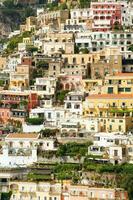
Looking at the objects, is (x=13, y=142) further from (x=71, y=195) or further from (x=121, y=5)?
(x=121, y=5)

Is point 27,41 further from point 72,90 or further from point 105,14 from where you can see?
point 72,90

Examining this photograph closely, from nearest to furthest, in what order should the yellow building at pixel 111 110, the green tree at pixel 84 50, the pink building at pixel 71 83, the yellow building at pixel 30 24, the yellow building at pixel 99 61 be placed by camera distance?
1. the yellow building at pixel 111 110
2. the pink building at pixel 71 83
3. the yellow building at pixel 99 61
4. the green tree at pixel 84 50
5. the yellow building at pixel 30 24

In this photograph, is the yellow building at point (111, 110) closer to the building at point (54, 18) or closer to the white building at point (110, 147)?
the white building at point (110, 147)

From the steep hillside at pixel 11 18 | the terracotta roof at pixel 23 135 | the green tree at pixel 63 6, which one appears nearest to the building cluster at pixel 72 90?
the terracotta roof at pixel 23 135

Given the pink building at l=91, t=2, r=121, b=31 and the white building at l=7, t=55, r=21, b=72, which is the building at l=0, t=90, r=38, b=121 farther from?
the pink building at l=91, t=2, r=121, b=31

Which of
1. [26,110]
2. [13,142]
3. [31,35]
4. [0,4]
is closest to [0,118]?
[26,110]

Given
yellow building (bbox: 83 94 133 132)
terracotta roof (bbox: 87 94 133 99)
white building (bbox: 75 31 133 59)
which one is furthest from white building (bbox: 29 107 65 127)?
A: white building (bbox: 75 31 133 59)
